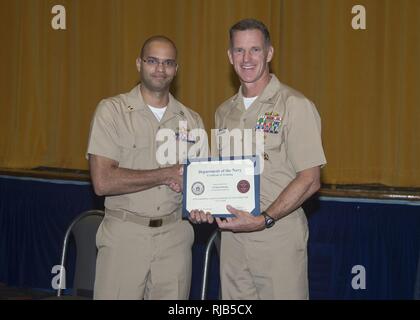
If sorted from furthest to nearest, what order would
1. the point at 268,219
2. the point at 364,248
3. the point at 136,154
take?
the point at 364,248
the point at 136,154
the point at 268,219

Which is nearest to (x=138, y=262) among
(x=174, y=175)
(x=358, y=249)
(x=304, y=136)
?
(x=174, y=175)

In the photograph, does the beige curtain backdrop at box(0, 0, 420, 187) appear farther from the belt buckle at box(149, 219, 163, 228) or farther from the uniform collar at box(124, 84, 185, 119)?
the belt buckle at box(149, 219, 163, 228)

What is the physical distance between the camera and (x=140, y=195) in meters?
3.07

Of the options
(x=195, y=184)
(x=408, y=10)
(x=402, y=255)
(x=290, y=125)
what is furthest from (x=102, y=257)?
(x=408, y=10)

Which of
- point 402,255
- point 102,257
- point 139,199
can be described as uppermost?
point 139,199

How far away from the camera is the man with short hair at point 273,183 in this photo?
110 inches

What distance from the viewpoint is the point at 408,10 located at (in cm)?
472

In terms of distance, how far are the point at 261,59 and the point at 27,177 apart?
3.14m

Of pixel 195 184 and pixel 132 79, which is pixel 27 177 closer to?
pixel 132 79

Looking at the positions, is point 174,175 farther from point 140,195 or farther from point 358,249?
point 358,249

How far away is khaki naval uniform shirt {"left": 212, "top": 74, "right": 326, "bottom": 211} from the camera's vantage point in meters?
2.80

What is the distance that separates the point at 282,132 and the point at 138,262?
0.94m

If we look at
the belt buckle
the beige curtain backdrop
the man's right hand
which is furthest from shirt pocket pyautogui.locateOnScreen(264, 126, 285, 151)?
the beige curtain backdrop

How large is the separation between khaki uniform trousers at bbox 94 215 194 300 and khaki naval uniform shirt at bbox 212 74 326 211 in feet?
1.77
